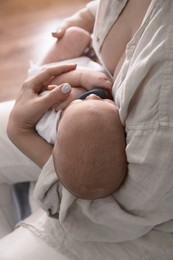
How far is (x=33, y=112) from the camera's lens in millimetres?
746

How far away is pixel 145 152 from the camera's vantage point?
1.74 feet

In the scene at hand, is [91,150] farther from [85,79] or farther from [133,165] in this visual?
[85,79]

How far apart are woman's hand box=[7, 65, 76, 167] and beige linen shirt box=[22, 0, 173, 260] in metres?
0.07

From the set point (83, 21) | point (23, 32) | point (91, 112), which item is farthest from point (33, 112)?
point (23, 32)

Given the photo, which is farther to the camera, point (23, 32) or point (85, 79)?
point (23, 32)

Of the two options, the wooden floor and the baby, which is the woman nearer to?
the baby

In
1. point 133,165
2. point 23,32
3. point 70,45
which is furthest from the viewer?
point 23,32

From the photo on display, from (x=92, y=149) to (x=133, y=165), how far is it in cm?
7

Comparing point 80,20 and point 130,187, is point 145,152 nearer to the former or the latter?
point 130,187

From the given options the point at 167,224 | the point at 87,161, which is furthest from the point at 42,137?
the point at 167,224

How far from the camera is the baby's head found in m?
0.58

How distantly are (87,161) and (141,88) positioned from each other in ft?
0.50

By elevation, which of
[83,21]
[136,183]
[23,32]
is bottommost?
[23,32]

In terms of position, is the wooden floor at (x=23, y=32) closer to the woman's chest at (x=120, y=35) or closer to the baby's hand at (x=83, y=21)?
the baby's hand at (x=83, y=21)
